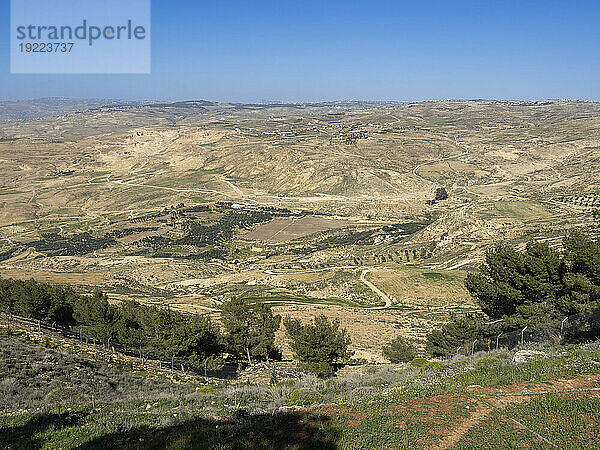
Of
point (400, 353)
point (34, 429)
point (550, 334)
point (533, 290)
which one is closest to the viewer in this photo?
point (34, 429)

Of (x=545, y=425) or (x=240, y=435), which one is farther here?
(x=240, y=435)

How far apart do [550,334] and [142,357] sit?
26.9 metres

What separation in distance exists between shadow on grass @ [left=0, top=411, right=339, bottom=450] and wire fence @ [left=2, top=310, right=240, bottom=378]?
14.9 metres

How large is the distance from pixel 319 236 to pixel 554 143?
5428 inches

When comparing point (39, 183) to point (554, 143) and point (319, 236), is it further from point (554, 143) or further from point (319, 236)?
point (554, 143)

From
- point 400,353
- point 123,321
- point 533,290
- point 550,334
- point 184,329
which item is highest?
point 533,290

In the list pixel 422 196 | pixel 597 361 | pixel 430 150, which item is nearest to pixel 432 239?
pixel 422 196

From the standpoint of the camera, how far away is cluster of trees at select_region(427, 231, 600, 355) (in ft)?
80.7

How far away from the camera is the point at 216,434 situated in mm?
11695

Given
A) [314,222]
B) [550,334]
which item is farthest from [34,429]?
[314,222]

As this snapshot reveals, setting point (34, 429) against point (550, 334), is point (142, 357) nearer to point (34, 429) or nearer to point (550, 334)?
point (34, 429)

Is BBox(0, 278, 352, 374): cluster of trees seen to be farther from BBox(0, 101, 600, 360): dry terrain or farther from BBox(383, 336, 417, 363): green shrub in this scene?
BBox(0, 101, 600, 360): dry terrain

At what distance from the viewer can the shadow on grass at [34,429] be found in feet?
37.8

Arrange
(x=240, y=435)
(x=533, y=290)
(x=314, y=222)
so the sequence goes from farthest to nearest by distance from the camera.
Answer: (x=314, y=222)
(x=533, y=290)
(x=240, y=435)
